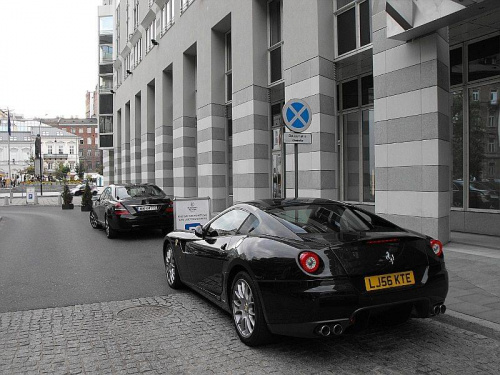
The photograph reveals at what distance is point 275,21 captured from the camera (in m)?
15.4

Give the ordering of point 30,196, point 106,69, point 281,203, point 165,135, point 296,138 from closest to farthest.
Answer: point 281,203, point 296,138, point 165,135, point 30,196, point 106,69

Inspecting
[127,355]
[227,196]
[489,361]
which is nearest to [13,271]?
[127,355]

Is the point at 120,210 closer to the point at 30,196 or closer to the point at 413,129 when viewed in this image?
the point at 413,129

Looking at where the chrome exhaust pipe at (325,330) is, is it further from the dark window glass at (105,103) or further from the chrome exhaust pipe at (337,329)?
the dark window glass at (105,103)

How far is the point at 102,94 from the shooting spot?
4438 cm

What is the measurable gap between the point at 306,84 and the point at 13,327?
385 inches

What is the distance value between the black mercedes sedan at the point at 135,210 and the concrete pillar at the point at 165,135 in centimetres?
1231

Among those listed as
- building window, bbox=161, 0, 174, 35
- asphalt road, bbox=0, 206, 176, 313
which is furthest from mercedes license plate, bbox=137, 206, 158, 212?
building window, bbox=161, 0, 174, 35

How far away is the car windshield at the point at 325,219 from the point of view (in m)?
4.32

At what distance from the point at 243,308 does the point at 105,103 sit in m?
43.2

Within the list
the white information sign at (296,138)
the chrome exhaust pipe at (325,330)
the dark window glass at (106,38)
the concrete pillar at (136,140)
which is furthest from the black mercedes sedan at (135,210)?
the dark window glass at (106,38)

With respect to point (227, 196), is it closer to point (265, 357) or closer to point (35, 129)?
point (265, 357)

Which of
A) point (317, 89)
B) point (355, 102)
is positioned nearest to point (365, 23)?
point (317, 89)

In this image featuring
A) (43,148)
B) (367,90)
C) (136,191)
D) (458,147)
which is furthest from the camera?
Answer: (43,148)
